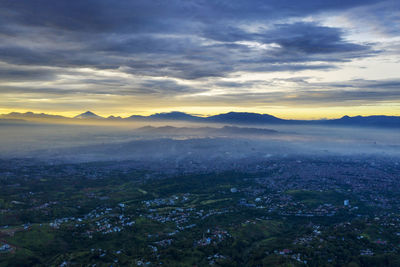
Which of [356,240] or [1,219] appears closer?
Result: [356,240]

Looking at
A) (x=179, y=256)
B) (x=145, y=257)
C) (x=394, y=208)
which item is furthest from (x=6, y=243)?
(x=394, y=208)

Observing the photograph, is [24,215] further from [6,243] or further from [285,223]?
[285,223]

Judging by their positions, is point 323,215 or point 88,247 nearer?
point 88,247

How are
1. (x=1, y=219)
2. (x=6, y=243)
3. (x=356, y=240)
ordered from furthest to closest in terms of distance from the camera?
(x=1, y=219) < (x=356, y=240) < (x=6, y=243)

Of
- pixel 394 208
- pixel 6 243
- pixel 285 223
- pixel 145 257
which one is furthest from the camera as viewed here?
pixel 394 208

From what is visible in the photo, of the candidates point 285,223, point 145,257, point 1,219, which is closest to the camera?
point 145,257

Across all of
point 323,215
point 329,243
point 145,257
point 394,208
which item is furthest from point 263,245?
point 394,208

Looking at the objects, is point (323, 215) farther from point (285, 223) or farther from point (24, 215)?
point (24, 215)

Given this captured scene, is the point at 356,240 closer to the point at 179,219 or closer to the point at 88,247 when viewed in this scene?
the point at 179,219

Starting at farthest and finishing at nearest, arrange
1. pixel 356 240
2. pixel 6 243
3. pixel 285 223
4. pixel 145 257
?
pixel 285 223, pixel 356 240, pixel 6 243, pixel 145 257
